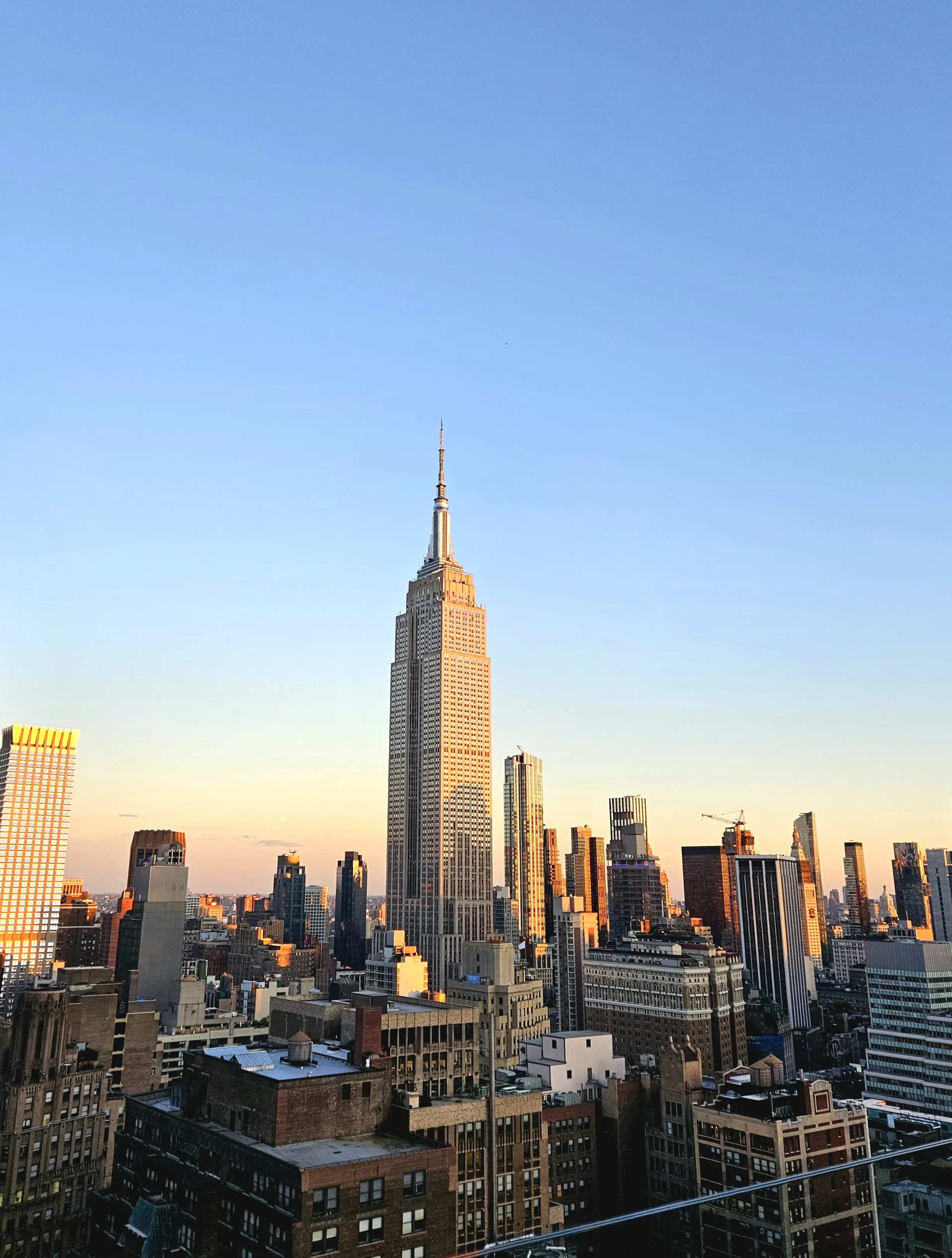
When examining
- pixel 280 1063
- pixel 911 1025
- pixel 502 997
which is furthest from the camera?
pixel 502 997

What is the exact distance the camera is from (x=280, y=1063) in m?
65.6

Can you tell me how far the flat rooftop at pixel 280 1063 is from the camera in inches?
2406

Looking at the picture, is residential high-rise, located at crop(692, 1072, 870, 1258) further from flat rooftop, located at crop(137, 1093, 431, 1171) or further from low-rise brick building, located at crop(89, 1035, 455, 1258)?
flat rooftop, located at crop(137, 1093, 431, 1171)

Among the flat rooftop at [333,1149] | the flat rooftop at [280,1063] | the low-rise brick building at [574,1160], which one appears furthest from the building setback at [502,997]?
the flat rooftop at [333,1149]

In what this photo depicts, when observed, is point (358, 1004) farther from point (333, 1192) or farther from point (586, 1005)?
point (586, 1005)

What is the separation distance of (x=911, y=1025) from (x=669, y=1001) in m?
40.0

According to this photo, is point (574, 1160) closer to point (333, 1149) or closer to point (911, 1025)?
point (333, 1149)

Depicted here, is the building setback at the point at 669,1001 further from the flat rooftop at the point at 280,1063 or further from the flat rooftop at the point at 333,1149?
the flat rooftop at the point at 333,1149

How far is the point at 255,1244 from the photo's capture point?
2093 inches

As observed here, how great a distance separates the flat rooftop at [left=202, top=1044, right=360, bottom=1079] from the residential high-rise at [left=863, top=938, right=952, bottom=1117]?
373 feet

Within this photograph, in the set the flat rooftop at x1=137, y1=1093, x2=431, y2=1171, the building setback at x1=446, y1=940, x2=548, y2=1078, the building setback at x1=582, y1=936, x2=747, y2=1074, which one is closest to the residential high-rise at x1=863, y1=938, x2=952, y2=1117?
the building setback at x1=582, y1=936, x2=747, y2=1074

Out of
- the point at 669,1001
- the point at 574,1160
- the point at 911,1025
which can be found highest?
the point at 669,1001

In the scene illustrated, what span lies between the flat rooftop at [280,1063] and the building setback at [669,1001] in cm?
10998

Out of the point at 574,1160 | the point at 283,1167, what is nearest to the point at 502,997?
the point at 574,1160
